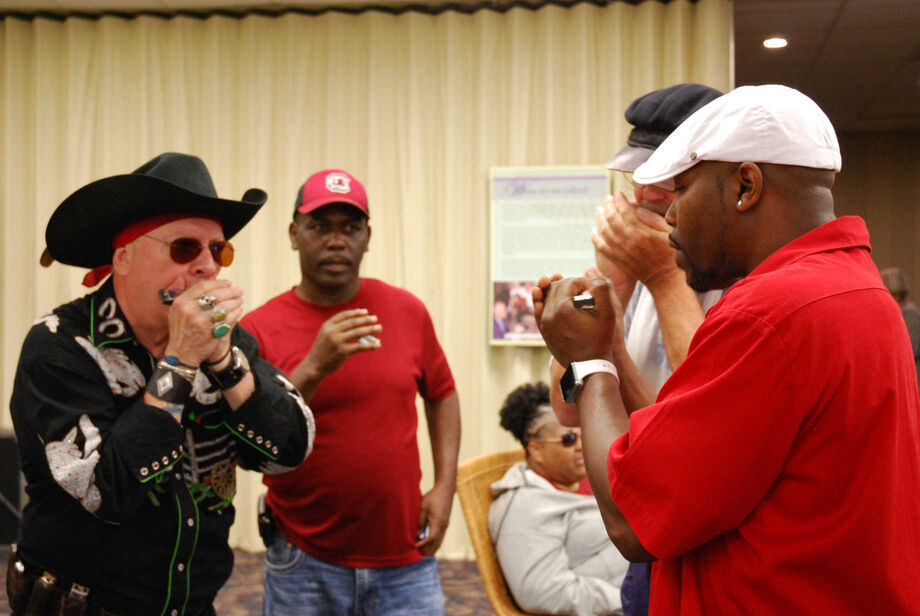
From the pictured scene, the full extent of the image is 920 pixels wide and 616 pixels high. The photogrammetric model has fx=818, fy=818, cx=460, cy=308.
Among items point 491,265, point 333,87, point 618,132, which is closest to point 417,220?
point 491,265

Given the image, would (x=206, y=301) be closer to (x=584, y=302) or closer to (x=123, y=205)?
(x=123, y=205)

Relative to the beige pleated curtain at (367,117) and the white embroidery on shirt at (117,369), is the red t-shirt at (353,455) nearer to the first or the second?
the white embroidery on shirt at (117,369)

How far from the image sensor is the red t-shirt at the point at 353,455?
7.94 feet

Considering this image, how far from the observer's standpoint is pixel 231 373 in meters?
1.78

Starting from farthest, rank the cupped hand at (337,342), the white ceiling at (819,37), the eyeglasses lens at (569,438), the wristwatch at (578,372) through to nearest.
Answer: the white ceiling at (819,37), the eyeglasses lens at (569,438), the cupped hand at (337,342), the wristwatch at (578,372)

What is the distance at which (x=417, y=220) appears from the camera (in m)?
4.95

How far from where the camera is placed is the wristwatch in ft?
4.32

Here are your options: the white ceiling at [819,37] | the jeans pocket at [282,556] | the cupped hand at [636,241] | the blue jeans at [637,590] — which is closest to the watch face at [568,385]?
the cupped hand at [636,241]

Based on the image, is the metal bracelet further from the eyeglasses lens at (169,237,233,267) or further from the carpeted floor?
the carpeted floor

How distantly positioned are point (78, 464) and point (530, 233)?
11.7ft

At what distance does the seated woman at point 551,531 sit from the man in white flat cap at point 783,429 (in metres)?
1.57

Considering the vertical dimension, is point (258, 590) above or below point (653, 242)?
below

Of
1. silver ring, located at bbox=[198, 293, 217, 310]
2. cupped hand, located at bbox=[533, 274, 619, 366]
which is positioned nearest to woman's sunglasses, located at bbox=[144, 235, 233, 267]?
silver ring, located at bbox=[198, 293, 217, 310]

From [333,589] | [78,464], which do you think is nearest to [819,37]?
[333,589]
